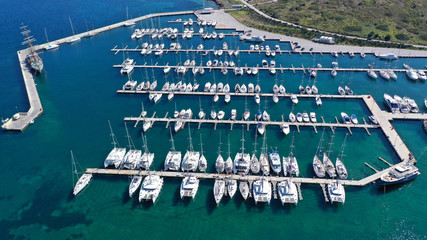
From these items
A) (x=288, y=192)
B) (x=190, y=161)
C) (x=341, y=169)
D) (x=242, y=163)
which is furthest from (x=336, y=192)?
(x=190, y=161)

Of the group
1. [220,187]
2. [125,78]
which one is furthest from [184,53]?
[220,187]

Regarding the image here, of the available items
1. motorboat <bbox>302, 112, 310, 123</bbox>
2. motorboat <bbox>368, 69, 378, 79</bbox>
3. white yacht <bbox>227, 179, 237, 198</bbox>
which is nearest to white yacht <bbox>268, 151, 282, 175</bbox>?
white yacht <bbox>227, 179, 237, 198</bbox>

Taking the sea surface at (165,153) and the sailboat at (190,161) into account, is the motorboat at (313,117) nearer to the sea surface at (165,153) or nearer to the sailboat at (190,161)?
the sea surface at (165,153)

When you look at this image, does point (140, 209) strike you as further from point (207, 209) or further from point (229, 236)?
point (229, 236)

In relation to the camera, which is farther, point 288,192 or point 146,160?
point 146,160

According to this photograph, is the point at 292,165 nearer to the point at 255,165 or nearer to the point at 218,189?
the point at 255,165

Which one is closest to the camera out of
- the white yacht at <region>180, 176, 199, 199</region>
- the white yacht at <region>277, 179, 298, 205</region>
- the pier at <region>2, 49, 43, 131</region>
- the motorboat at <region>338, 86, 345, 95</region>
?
the white yacht at <region>277, 179, 298, 205</region>

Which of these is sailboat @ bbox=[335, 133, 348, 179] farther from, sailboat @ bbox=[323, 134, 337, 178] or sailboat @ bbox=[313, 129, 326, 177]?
sailboat @ bbox=[313, 129, 326, 177]
